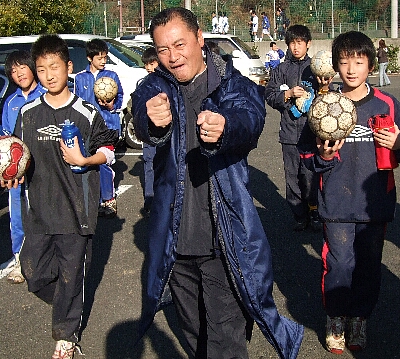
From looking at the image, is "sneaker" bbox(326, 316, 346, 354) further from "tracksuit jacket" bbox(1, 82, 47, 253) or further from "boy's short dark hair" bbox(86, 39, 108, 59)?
"boy's short dark hair" bbox(86, 39, 108, 59)

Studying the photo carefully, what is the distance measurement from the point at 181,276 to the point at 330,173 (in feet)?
4.52

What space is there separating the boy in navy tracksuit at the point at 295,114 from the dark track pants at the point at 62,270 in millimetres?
3078

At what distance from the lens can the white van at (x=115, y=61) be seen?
12008mm

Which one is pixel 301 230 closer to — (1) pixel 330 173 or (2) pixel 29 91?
(1) pixel 330 173

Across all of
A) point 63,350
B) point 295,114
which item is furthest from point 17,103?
point 295,114

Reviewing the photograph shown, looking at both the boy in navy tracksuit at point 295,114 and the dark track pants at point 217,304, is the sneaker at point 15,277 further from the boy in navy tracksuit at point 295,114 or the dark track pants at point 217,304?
the boy in navy tracksuit at point 295,114

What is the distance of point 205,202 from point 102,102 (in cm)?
504

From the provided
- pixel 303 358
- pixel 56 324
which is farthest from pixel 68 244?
pixel 303 358

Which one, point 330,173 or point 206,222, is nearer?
point 206,222

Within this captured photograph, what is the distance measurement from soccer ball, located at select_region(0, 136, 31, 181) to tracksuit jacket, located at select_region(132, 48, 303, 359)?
134 cm

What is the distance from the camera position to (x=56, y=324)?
14.5 ft

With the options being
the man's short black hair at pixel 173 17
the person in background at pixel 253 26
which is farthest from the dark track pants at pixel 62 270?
the person in background at pixel 253 26

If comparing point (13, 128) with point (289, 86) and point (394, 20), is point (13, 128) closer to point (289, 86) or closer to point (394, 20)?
point (289, 86)

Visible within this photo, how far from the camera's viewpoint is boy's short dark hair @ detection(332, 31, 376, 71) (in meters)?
4.09
